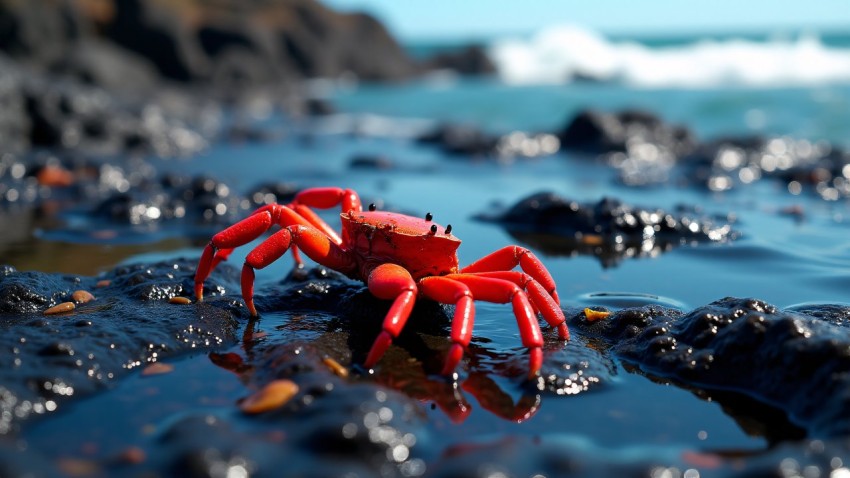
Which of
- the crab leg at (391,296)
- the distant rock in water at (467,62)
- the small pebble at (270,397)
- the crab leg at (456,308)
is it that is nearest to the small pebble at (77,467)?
the small pebble at (270,397)

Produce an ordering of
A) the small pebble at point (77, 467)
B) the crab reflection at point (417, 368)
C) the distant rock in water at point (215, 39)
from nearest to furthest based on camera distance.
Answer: the small pebble at point (77, 467) < the crab reflection at point (417, 368) < the distant rock in water at point (215, 39)

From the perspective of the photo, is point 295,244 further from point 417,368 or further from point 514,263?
point 514,263

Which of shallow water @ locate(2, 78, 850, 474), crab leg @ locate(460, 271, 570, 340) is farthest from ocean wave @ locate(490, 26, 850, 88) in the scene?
crab leg @ locate(460, 271, 570, 340)

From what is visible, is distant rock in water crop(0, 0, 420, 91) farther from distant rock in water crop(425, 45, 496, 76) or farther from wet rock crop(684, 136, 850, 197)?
wet rock crop(684, 136, 850, 197)

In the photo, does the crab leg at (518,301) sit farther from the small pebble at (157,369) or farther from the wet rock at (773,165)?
the wet rock at (773,165)

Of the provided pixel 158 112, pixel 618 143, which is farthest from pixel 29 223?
pixel 618 143

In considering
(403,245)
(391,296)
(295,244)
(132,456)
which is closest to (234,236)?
(295,244)
